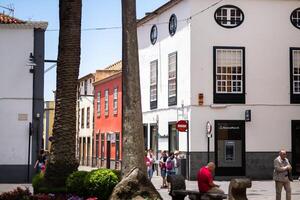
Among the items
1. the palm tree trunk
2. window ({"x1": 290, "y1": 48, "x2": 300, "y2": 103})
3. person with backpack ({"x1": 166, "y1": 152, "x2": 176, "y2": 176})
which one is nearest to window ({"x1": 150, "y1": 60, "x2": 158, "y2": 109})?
→ window ({"x1": 290, "y1": 48, "x2": 300, "y2": 103})

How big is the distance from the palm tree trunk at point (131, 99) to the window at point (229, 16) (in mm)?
17847

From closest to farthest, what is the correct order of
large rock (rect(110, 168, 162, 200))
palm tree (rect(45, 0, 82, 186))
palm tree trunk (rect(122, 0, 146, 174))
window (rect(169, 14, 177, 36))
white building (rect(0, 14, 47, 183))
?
large rock (rect(110, 168, 162, 200)), palm tree trunk (rect(122, 0, 146, 174)), palm tree (rect(45, 0, 82, 186)), white building (rect(0, 14, 47, 183)), window (rect(169, 14, 177, 36))

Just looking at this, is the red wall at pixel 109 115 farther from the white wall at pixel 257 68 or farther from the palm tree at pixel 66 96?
the palm tree at pixel 66 96

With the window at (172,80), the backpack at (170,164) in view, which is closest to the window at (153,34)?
the window at (172,80)

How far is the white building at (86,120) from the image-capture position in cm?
5800

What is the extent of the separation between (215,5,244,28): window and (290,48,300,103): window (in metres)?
3.31

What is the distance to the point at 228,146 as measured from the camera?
3225 centimetres

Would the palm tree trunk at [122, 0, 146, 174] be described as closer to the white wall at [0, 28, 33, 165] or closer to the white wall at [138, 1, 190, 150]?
the white wall at [0, 28, 33, 165]

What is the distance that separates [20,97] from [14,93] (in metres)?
0.35

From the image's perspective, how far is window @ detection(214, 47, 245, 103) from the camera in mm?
32469

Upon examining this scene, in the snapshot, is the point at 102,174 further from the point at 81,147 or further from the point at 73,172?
the point at 81,147

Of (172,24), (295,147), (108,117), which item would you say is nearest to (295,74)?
(295,147)

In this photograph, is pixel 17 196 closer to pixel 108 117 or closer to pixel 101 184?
pixel 101 184

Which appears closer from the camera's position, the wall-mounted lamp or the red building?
the wall-mounted lamp
